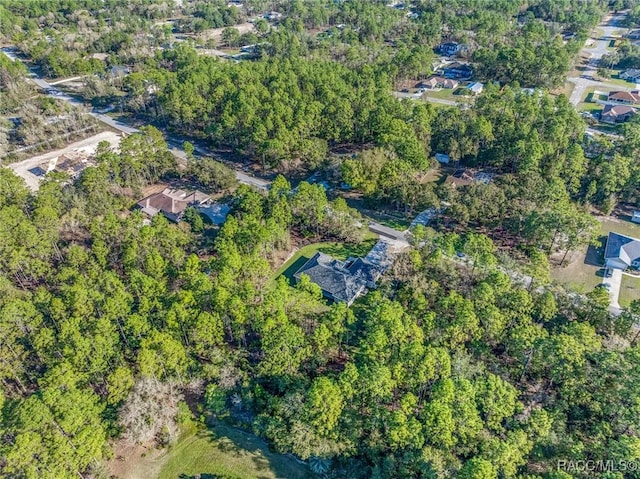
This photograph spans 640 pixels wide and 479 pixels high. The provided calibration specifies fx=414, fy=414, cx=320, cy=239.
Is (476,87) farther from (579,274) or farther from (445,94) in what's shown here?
(579,274)

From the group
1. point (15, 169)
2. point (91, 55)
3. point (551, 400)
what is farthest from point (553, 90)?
point (91, 55)

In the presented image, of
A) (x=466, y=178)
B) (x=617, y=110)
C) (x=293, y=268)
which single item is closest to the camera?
(x=293, y=268)

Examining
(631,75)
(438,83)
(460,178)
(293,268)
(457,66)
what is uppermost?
(631,75)

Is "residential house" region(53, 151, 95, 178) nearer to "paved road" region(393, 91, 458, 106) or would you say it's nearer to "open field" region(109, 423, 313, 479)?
"open field" region(109, 423, 313, 479)

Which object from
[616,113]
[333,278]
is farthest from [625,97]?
[333,278]

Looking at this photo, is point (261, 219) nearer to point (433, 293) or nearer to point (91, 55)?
point (433, 293)

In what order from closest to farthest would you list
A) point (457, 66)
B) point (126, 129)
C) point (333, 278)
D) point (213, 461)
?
point (213, 461)
point (333, 278)
point (126, 129)
point (457, 66)

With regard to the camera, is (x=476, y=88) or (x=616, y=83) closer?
(x=476, y=88)

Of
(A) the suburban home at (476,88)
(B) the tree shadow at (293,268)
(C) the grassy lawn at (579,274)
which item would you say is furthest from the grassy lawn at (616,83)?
(B) the tree shadow at (293,268)
